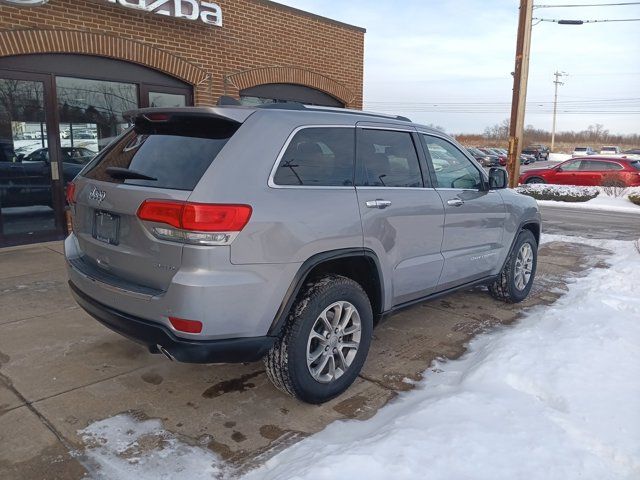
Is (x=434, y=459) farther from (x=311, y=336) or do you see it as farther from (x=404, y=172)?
(x=404, y=172)

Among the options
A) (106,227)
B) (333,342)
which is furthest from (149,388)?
(333,342)

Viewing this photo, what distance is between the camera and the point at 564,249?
8719mm

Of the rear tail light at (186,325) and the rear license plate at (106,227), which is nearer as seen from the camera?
the rear tail light at (186,325)

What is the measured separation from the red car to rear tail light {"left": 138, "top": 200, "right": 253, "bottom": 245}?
65.4ft

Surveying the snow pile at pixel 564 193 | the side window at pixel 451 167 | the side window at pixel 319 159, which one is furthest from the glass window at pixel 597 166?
the side window at pixel 319 159

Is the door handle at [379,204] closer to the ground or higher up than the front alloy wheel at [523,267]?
higher up

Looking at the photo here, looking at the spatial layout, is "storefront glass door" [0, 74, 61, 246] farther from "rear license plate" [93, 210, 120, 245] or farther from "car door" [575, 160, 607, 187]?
"car door" [575, 160, 607, 187]

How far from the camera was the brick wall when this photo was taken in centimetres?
715

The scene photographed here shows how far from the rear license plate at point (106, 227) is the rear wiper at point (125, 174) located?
0.76ft

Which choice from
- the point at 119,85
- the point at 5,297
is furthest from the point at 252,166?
the point at 119,85

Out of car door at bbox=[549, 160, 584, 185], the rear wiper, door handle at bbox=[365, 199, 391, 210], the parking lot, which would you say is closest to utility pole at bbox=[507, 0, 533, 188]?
car door at bbox=[549, 160, 584, 185]

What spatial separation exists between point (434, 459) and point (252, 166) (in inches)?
70.3

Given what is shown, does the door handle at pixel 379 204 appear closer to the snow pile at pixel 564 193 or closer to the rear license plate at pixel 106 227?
the rear license plate at pixel 106 227

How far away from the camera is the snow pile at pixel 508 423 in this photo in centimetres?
255
